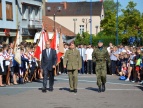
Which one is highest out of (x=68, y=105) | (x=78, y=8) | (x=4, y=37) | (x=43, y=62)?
(x=78, y=8)

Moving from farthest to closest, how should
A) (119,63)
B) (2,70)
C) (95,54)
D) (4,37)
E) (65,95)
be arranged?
(4,37) → (119,63) → (2,70) → (95,54) → (65,95)

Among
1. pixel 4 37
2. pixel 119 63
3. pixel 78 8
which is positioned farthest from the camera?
Result: pixel 78 8

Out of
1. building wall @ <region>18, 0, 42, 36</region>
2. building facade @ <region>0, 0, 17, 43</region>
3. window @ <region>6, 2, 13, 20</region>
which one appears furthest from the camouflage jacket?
building wall @ <region>18, 0, 42, 36</region>

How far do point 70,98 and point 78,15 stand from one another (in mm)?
98018

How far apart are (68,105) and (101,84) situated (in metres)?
4.05

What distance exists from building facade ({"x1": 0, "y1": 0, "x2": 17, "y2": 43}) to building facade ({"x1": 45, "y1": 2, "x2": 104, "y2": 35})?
61509 mm

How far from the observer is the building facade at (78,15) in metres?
110

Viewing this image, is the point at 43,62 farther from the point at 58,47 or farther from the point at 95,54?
the point at 58,47

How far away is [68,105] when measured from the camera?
13562 mm

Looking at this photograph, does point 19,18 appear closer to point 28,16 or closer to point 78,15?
point 28,16

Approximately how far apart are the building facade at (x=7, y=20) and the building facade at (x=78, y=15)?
6151 centimetres

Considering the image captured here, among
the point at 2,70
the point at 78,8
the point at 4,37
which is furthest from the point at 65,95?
the point at 78,8

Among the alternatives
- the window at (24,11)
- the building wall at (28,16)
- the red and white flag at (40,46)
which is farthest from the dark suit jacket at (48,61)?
the window at (24,11)

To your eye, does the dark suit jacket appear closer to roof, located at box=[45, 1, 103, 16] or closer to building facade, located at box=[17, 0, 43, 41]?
building facade, located at box=[17, 0, 43, 41]
